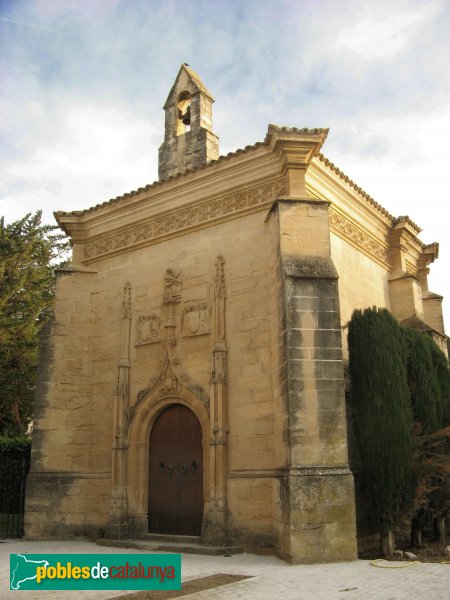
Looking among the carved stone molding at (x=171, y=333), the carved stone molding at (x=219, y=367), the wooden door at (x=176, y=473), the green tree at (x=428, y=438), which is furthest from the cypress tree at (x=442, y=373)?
the wooden door at (x=176, y=473)

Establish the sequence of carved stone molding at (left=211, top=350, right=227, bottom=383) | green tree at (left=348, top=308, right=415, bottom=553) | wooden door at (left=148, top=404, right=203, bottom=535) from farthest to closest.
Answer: wooden door at (left=148, top=404, right=203, bottom=535)
carved stone molding at (left=211, top=350, right=227, bottom=383)
green tree at (left=348, top=308, right=415, bottom=553)

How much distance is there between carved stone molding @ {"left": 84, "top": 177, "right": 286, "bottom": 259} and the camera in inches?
446

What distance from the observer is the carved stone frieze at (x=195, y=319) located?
448 inches

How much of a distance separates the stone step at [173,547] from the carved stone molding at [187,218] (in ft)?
19.9

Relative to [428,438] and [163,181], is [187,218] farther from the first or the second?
[428,438]

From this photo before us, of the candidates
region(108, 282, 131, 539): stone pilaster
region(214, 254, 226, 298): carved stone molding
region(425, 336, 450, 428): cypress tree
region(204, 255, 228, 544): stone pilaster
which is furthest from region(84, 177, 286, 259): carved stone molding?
region(425, 336, 450, 428): cypress tree

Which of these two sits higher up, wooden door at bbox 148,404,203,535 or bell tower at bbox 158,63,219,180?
bell tower at bbox 158,63,219,180

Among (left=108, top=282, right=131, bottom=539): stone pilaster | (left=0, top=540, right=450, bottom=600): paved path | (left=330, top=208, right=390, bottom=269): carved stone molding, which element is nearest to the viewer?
(left=0, top=540, right=450, bottom=600): paved path

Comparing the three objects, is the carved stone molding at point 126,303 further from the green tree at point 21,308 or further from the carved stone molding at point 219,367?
the green tree at point 21,308

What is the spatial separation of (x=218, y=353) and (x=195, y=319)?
0.97 meters

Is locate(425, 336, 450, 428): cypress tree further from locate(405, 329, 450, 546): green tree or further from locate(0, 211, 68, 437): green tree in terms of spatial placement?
locate(0, 211, 68, 437): green tree

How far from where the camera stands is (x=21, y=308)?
72.1 feet

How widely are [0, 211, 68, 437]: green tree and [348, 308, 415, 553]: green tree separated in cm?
1369

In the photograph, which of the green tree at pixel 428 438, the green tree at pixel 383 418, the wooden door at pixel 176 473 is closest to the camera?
the green tree at pixel 383 418
